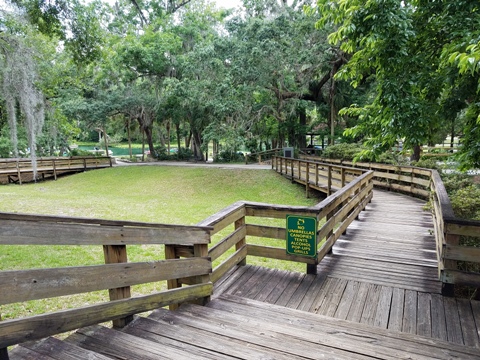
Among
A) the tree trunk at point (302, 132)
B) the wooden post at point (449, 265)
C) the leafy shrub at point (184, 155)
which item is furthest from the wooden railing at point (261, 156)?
the wooden post at point (449, 265)

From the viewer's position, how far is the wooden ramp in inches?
74.7

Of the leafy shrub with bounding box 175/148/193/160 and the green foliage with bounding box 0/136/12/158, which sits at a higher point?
the green foliage with bounding box 0/136/12/158

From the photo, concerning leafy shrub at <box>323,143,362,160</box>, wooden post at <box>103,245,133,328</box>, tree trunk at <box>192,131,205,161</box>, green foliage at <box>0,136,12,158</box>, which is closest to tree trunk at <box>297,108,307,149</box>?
leafy shrub at <box>323,143,362,160</box>

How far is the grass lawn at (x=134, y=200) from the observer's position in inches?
232

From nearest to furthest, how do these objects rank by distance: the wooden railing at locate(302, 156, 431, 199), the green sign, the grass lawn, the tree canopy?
the green sign → the tree canopy → the grass lawn → the wooden railing at locate(302, 156, 431, 199)

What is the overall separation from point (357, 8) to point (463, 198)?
11.8ft

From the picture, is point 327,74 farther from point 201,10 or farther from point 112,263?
point 112,263

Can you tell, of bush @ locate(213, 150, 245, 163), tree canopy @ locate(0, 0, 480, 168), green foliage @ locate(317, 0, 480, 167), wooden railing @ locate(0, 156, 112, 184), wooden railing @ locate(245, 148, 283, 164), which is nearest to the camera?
green foliage @ locate(317, 0, 480, 167)

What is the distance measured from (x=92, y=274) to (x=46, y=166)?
2192 cm

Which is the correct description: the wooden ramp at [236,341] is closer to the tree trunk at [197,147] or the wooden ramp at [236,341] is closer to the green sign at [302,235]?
the green sign at [302,235]

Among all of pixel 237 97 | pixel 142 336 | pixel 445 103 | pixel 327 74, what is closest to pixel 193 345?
pixel 142 336

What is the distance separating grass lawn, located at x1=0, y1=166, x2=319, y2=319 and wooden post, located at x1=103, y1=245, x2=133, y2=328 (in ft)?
8.94

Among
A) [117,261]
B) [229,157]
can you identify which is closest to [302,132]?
[229,157]

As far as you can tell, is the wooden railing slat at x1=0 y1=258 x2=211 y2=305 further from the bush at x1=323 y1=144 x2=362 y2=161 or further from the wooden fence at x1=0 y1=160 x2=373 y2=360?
the bush at x1=323 y1=144 x2=362 y2=161
